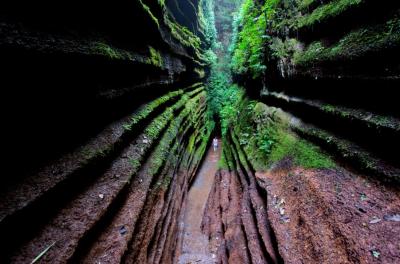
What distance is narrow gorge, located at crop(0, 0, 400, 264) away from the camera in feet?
4.82

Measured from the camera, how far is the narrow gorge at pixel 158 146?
1.47 meters

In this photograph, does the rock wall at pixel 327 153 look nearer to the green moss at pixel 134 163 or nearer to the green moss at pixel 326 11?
the green moss at pixel 326 11

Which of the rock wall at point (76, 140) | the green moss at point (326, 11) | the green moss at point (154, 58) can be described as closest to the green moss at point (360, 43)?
the green moss at point (326, 11)

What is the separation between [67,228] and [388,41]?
351 centimetres

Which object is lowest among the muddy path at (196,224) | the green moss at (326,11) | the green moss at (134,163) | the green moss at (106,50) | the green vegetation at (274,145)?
the muddy path at (196,224)

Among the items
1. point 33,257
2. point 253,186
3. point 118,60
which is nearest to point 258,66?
point 253,186

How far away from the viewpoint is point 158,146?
13.2 feet

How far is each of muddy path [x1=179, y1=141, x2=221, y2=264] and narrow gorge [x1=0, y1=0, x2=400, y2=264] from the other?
5 centimetres

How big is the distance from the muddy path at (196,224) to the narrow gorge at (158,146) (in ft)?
0.17

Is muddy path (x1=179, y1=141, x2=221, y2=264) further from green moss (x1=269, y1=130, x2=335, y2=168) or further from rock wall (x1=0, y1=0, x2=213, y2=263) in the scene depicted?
green moss (x1=269, y1=130, x2=335, y2=168)

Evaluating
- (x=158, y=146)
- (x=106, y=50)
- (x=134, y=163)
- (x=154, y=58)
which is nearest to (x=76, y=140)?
(x=134, y=163)

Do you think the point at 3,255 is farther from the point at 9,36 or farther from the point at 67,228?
the point at 9,36

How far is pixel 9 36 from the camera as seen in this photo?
1.25 meters

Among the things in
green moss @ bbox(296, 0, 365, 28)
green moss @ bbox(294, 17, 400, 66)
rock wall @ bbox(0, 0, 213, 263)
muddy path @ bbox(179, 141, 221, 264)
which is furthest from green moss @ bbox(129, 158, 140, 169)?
green moss @ bbox(296, 0, 365, 28)
